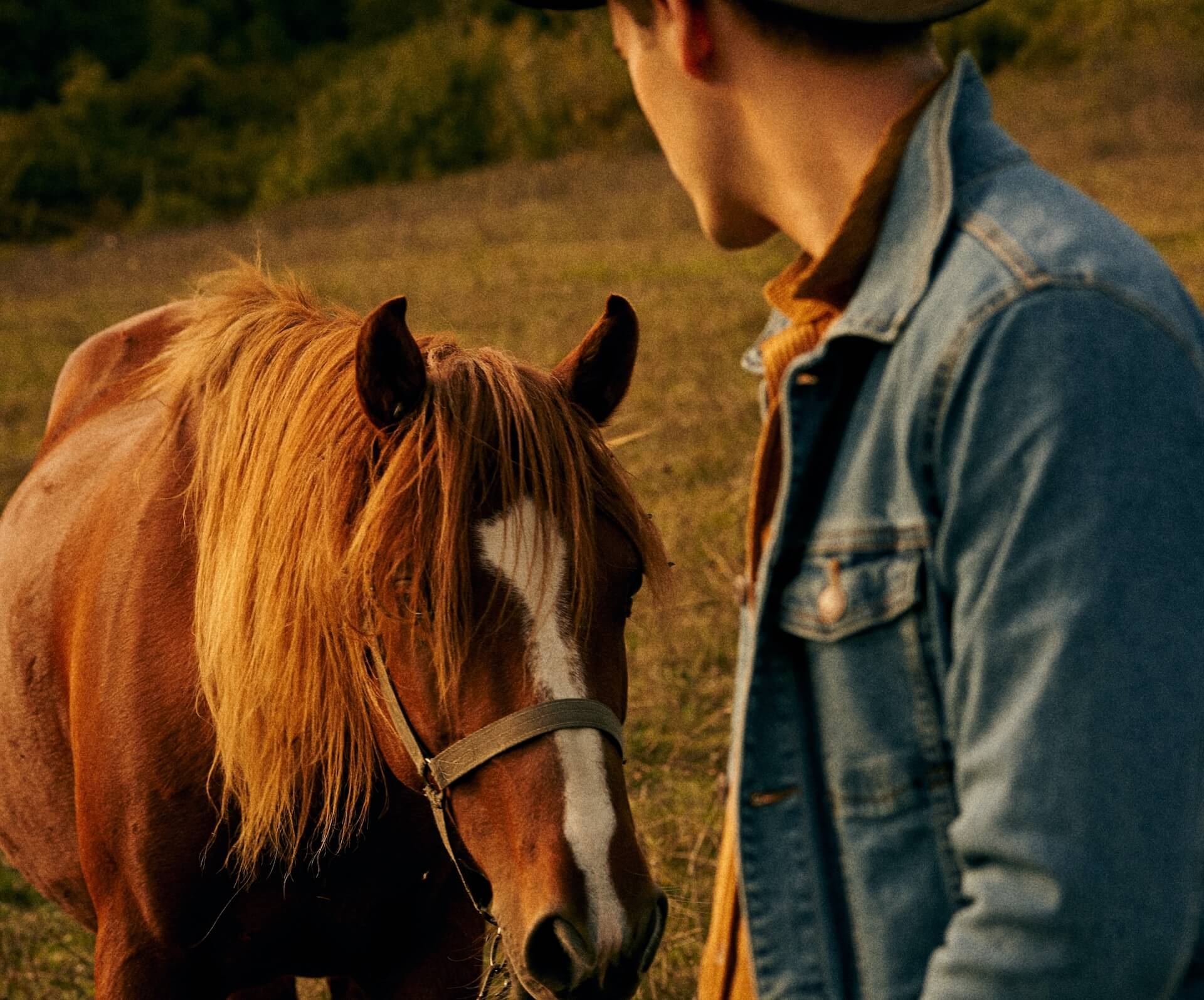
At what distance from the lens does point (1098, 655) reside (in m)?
0.88

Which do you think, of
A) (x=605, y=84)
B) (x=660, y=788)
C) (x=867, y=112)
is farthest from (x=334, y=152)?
(x=867, y=112)

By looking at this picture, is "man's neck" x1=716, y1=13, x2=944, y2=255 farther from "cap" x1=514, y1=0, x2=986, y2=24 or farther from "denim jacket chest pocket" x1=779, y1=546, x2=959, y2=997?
"denim jacket chest pocket" x1=779, y1=546, x2=959, y2=997

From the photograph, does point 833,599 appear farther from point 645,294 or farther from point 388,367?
point 645,294

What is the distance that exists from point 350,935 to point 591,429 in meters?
1.02

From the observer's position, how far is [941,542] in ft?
3.26

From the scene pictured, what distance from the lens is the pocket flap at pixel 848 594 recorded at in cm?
104

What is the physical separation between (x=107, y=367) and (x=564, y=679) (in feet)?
7.22

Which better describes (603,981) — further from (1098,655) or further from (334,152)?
(334,152)

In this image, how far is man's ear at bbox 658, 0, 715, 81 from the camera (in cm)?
114

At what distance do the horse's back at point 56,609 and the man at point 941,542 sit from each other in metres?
1.72

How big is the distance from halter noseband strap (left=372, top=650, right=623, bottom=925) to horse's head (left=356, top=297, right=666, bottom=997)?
1 centimetres

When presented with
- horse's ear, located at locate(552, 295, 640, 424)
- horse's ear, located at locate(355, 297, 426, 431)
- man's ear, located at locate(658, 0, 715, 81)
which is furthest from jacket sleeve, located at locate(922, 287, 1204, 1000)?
horse's ear, located at locate(552, 295, 640, 424)

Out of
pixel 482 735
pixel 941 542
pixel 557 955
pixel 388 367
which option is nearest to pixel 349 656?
pixel 482 735

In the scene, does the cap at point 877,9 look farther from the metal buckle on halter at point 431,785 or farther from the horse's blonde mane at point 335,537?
the metal buckle on halter at point 431,785
